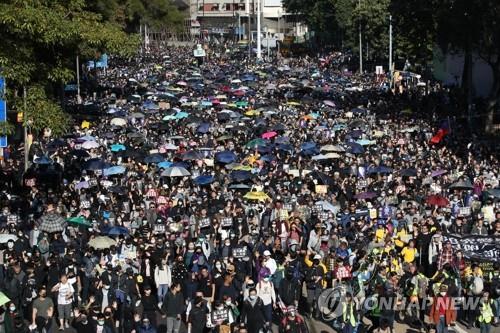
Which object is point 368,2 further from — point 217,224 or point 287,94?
point 217,224

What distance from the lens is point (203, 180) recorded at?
82.4 ft

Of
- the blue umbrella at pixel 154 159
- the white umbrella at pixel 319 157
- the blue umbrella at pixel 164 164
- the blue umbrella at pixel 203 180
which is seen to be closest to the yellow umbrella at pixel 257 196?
the blue umbrella at pixel 203 180

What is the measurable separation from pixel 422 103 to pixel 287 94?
9.72m

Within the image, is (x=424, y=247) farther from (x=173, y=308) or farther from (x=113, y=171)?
(x=113, y=171)

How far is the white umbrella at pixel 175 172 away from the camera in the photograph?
25.7 meters

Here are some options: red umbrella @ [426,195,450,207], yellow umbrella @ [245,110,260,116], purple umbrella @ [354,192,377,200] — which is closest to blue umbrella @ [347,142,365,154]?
purple umbrella @ [354,192,377,200]

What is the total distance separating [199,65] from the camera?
86.8m

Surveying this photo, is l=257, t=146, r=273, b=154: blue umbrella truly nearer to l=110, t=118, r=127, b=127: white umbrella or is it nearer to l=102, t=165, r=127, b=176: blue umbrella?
l=102, t=165, r=127, b=176: blue umbrella

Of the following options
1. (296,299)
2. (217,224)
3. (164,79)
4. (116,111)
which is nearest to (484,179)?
(217,224)

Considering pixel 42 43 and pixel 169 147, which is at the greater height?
pixel 42 43

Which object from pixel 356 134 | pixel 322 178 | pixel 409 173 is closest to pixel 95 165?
pixel 322 178

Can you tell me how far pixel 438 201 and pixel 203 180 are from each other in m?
6.76

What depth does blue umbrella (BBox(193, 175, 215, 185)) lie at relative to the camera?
2508 cm

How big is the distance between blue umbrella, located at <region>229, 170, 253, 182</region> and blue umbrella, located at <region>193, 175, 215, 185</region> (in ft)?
2.01
